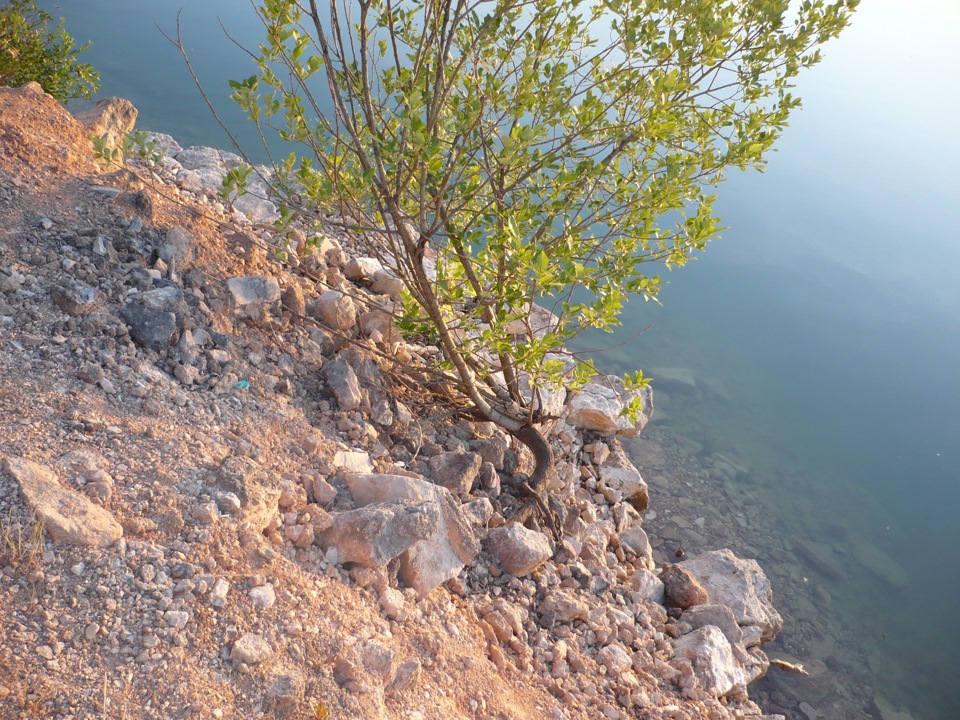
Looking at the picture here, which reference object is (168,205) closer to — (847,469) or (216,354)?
(216,354)

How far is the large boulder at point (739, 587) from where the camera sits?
177 inches

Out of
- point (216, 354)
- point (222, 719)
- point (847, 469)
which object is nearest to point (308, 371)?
point (216, 354)

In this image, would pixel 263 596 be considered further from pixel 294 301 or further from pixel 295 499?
pixel 294 301

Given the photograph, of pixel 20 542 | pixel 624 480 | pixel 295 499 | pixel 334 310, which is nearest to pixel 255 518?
pixel 295 499

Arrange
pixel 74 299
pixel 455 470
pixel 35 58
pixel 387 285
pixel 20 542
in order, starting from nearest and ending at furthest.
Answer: pixel 20 542
pixel 74 299
pixel 455 470
pixel 387 285
pixel 35 58

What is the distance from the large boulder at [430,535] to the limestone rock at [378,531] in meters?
0.07

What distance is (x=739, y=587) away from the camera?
4598mm

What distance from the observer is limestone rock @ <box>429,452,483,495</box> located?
3508 millimetres

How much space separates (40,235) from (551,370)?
94.9 inches

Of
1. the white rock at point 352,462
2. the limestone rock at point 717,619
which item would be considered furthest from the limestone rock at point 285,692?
the limestone rock at point 717,619

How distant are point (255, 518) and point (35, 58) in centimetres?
513

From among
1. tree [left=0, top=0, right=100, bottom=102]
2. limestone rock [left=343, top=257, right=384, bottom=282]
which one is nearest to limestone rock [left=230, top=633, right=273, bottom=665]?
limestone rock [left=343, top=257, right=384, bottom=282]

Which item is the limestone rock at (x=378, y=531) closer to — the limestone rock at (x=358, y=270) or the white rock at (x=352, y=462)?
the white rock at (x=352, y=462)

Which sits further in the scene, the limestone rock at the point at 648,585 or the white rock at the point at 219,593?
the limestone rock at the point at 648,585
